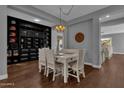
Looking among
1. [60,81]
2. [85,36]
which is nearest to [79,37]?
[85,36]

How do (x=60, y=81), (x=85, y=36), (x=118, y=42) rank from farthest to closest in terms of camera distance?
(x=118, y=42) → (x=85, y=36) → (x=60, y=81)

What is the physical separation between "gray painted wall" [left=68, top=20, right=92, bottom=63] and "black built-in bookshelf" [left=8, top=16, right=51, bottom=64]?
2145mm

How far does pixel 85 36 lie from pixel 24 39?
140 inches

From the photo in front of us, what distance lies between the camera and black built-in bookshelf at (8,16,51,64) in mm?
4483

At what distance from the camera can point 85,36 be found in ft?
14.9

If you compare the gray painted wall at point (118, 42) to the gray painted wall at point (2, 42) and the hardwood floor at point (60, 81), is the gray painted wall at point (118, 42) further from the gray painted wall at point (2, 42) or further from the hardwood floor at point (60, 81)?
the gray painted wall at point (2, 42)

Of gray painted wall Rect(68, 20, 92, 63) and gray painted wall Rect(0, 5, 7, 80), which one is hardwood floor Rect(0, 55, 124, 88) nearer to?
gray painted wall Rect(0, 5, 7, 80)

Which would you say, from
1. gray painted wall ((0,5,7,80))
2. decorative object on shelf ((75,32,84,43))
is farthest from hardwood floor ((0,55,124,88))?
decorative object on shelf ((75,32,84,43))

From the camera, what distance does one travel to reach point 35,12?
348 cm

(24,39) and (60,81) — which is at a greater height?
(24,39)

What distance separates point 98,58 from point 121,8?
210cm

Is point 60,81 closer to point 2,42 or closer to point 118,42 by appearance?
point 2,42

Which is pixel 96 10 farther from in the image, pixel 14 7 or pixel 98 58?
pixel 14 7
